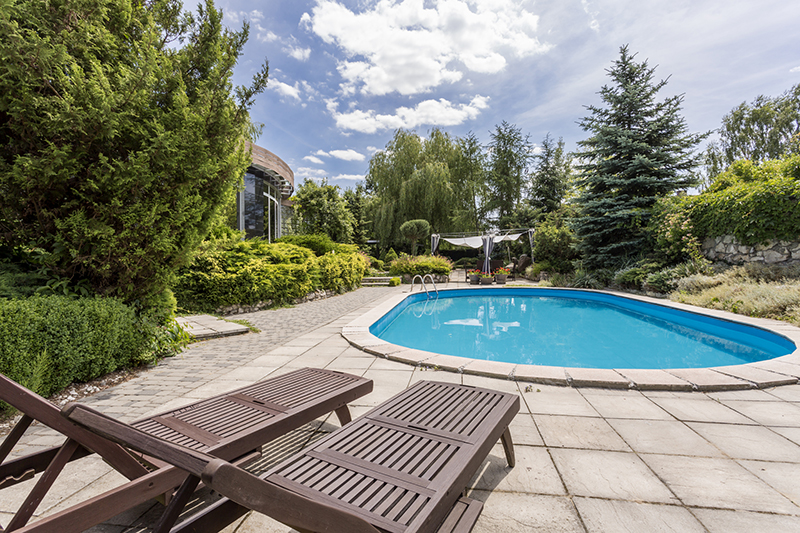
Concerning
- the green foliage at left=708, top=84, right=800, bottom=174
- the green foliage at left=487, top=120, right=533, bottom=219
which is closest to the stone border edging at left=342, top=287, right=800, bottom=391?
the green foliage at left=487, top=120, right=533, bottom=219

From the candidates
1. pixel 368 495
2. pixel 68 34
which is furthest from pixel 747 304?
pixel 68 34

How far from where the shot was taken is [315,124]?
18.5 m

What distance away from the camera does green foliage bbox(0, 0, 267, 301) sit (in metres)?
2.69

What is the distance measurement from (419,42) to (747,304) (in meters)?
11.3

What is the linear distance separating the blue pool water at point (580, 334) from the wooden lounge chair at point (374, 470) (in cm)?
350

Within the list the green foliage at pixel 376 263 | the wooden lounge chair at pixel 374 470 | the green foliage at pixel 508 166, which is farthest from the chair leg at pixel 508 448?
the green foliage at pixel 508 166

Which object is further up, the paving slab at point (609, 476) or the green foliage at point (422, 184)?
the green foliage at point (422, 184)

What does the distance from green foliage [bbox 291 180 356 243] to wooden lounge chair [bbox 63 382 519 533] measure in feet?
48.6

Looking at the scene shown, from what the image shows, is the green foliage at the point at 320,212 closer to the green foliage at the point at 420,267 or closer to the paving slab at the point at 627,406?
the green foliage at the point at 420,267

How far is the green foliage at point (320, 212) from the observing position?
1608cm

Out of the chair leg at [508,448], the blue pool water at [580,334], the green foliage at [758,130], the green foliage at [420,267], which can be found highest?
the green foliage at [758,130]

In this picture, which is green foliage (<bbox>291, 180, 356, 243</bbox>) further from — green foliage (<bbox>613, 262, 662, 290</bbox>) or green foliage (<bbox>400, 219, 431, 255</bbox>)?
green foliage (<bbox>613, 262, 662, 290</bbox>)

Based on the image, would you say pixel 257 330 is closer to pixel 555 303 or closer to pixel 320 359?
pixel 320 359

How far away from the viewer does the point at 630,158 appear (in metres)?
10.9
